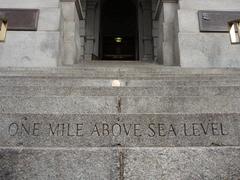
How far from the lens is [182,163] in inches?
153

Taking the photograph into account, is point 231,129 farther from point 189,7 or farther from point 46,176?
point 189,7

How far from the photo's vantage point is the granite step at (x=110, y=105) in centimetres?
497

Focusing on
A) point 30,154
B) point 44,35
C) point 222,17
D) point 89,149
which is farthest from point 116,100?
point 222,17

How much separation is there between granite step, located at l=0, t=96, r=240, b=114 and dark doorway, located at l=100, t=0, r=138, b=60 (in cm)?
1739

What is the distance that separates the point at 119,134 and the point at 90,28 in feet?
52.1

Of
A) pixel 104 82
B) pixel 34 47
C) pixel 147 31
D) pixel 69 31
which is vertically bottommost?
pixel 104 82

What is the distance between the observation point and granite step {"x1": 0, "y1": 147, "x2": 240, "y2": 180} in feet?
12.5

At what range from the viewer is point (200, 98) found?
16.6 ft

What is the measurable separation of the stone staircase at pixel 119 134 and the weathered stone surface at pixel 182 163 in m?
0.01

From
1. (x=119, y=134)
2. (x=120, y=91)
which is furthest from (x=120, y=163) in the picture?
(x=120, y=91)

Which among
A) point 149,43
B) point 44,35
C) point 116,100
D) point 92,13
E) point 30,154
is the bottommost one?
point 30,154

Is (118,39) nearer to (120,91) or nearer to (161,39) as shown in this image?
(161,39)

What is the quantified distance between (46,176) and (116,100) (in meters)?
1.63

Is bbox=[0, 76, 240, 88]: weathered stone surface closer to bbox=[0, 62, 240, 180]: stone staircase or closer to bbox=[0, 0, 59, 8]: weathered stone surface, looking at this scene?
bbox=[0, 62, 240, 180]: stone staircase
